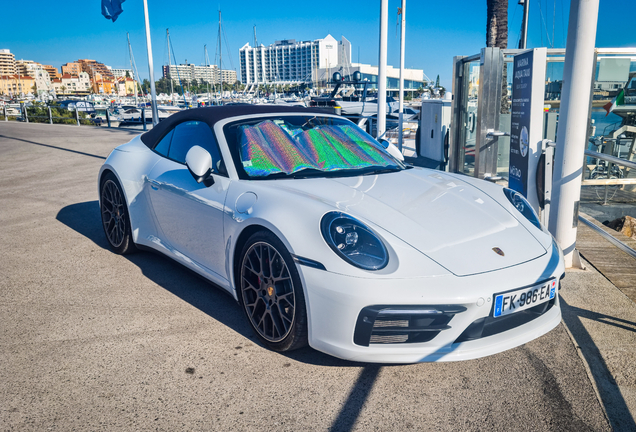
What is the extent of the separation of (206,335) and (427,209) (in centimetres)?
154

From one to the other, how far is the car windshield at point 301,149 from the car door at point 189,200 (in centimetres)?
18

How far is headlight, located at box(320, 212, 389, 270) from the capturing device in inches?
96.7

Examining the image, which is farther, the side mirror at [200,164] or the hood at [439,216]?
the side mirror at [200,164]

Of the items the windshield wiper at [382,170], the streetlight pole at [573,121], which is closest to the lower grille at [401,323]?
the windshield wiper at [382,170]

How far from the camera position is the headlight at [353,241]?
2.46 m

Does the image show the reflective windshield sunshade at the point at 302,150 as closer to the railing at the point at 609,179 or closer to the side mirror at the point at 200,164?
the side mirror at the point at 200,164

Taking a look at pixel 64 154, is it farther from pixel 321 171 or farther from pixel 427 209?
pixel 427 209

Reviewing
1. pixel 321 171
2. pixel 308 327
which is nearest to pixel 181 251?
pixel 321 171

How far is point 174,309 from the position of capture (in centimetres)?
353

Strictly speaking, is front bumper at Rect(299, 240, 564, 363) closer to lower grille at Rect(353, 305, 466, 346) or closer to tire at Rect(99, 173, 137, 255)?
lower grille at Rect(353, 305, 466, 346)

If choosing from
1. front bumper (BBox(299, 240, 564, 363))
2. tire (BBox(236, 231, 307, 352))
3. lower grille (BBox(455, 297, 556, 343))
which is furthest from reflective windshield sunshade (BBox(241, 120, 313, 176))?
lower grille (BBox(455, 297, 556, 343))

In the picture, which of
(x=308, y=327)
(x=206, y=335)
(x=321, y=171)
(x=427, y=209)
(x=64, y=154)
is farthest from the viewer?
(x=64, y=154)

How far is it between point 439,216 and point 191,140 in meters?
1.98

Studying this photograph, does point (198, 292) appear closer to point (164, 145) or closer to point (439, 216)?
point (164, 145)
